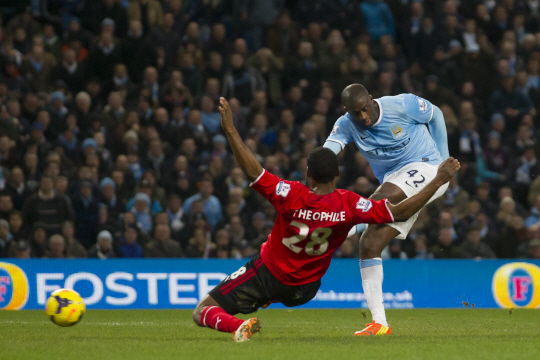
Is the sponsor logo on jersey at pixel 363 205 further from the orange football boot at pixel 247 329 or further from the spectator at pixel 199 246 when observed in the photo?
the spectator at pixel 199 246

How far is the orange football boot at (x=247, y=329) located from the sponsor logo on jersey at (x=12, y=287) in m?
6.30

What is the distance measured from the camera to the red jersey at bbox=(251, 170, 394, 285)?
5746 millimetres

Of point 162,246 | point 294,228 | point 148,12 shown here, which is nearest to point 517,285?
point 162,246

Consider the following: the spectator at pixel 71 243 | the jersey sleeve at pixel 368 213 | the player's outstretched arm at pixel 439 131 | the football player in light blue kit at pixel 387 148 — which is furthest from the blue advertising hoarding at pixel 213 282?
the jersey sleeve at pixel 368 213

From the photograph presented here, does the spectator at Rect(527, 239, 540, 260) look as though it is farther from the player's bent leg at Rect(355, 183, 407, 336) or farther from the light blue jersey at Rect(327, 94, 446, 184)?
the player's bent leg at Rect(355, 183, 407, 336)

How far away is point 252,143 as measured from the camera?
13531mm

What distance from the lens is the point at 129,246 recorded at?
12.2m

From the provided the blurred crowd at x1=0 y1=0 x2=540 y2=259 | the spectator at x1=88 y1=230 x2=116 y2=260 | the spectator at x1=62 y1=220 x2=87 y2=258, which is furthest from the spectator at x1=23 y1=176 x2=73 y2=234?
the spectator at x1=88 y1=230 x2=116 y2=260

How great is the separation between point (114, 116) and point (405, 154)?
748 cm

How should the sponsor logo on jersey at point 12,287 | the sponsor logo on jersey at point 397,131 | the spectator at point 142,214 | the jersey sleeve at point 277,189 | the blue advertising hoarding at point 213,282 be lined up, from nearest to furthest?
the jersey sleeve at point 277,189
the sponsor logo on jersey at point 397,131
the sponsor logo on jersey at point 12,287
the blue advertising hoarding at point 213,282
the spectator at point 142,214

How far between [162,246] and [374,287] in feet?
19.3

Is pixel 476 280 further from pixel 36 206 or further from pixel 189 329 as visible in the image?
pixel 36 206

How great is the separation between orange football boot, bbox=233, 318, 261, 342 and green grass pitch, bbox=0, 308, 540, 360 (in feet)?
0.21

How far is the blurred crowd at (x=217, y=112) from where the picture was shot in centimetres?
1258
